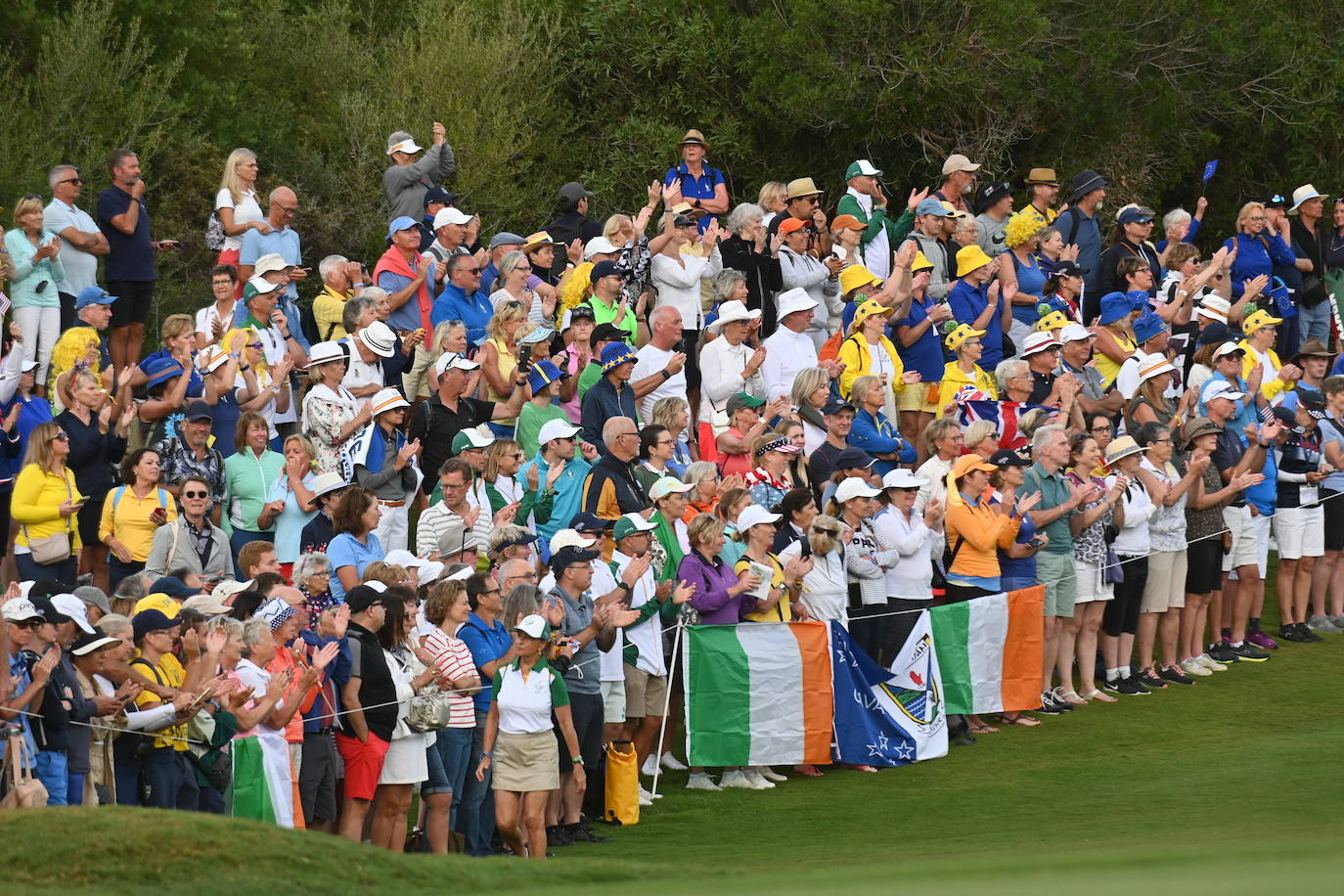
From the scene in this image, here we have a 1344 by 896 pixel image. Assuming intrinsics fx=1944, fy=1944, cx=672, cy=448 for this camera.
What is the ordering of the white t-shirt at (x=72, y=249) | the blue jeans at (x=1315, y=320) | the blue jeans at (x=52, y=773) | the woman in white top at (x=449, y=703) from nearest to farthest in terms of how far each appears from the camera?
the blue jeans at (x=52, y=773) → the woman in white top at (x=449, y=703) → the white t-shirt at (x=72, y=249) → the blue jeans at (x=1315, y=320)

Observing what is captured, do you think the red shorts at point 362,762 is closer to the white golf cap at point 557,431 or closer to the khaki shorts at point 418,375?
the white golf cap at point 557,431

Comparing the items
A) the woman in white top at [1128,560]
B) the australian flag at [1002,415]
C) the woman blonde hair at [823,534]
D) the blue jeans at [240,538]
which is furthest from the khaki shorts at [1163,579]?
the blue jeans at [240,538]

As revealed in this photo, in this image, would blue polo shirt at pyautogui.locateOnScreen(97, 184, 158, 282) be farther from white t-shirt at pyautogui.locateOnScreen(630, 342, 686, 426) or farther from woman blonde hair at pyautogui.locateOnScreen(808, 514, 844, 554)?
woman blonde hair at pyautogui.locateOnScreen(808, 514, 844, 554)

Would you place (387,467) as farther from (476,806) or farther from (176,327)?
(476,806)

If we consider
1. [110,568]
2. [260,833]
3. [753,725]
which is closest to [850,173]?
[753,725]

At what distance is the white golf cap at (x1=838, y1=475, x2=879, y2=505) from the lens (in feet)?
52.0

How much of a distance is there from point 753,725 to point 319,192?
1348cm

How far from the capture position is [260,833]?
9.91 metres

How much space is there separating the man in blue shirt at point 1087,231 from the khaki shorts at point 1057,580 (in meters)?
5.95

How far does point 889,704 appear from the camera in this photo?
52.2 ft

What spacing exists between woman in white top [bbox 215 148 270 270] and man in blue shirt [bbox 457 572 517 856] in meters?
6.50

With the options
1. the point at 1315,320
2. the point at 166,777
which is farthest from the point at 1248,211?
the point at 166,777

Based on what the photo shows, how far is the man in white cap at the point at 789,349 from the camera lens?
18391 millimetres

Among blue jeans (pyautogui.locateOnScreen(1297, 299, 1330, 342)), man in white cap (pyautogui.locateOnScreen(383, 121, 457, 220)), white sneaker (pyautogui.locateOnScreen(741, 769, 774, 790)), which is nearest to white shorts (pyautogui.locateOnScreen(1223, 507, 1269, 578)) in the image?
blue jeans (pyautogui.locateOnScreen(1297, 299, 1330, 342))
